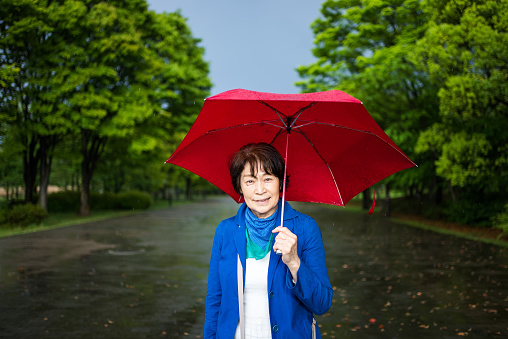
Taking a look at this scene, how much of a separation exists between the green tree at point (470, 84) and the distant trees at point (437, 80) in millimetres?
36

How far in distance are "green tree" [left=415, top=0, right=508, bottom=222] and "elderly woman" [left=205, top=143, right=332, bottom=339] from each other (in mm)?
15498

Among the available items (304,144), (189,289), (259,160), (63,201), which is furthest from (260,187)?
(63,201)

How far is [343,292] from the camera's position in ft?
28.2

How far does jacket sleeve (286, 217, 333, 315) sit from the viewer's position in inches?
94.2

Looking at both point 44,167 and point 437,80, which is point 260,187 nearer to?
point 437,80

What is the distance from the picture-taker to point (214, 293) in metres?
2.69

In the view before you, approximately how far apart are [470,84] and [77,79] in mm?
17107

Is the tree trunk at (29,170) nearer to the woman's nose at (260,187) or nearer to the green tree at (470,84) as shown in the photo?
the green tree at (470,84)

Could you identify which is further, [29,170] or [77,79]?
[29,170]

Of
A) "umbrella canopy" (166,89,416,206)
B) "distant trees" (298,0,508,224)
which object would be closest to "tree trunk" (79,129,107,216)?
"distant trees" (298,0,508,224)

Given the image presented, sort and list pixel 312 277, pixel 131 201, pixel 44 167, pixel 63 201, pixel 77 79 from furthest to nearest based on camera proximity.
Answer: pixel 131 201 → pixel 63 201 → pixel 44 167 → pixel 77 79 → pixel 312 277

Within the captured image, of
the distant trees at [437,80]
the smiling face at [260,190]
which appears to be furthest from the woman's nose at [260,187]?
the distant trees at [437,80]

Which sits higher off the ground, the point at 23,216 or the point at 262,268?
the point at 262,268

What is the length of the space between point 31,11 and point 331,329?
19.4 m
